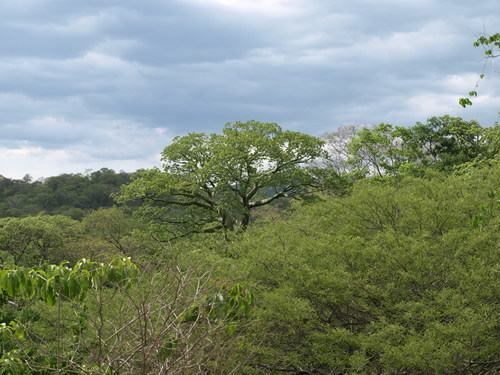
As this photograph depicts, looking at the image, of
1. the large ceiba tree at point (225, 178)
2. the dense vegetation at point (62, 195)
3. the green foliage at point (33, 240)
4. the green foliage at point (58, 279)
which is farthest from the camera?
the dense vegetation at point (62, 195)

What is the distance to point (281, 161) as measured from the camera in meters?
25.7

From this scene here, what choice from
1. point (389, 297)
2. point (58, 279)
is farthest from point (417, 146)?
point (58, 279)

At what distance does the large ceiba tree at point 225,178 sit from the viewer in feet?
81.3

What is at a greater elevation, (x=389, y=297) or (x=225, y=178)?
(x=225, y=178)

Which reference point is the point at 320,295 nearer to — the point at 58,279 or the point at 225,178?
the point at 58,279

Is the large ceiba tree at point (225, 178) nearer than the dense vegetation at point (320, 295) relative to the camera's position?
No

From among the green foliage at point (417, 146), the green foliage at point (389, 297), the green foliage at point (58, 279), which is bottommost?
the green foliage at point (389, 297)

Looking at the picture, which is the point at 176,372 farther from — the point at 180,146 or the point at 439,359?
the point at 180,146

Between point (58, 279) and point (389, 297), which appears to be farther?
point (389, 297)

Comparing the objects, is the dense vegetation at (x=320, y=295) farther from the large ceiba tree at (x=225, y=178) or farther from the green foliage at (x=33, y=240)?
the green foliage at (x=33, y=240)

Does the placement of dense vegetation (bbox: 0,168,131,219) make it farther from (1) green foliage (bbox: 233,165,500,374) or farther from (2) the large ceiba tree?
(1) green foliage (bbox: 233,165,500,374)

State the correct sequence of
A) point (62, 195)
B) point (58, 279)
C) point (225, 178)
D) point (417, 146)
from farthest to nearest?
point (62, 195), point (417, 146), point (225, 178), point (58, 279)

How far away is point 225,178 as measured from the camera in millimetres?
24766

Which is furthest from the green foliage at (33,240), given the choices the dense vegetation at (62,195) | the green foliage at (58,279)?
the green foliage at (58,279)
